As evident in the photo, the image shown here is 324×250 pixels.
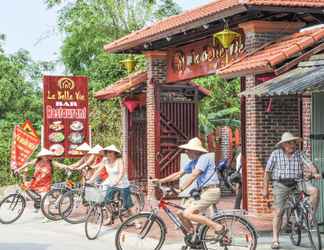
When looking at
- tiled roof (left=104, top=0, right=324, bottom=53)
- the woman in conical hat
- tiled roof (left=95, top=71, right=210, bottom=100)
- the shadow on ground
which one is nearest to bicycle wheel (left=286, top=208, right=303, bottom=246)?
the shadow on ground

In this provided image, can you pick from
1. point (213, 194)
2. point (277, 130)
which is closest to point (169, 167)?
point (277, 130)

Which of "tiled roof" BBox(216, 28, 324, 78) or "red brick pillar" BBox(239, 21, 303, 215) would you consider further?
"red brick pillar" BBox(239, 21, 303, 215)

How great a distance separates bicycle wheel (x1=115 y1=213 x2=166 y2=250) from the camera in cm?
1054

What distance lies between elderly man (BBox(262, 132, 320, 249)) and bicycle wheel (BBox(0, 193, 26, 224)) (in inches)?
259

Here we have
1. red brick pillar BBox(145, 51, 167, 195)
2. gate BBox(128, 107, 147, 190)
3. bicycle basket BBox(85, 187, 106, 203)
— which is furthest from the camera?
gate BBox(128, 107, 147, 190)

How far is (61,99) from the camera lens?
69.0 feet

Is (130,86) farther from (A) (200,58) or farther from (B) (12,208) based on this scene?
(B) (12,208)

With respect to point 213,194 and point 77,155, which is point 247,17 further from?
point 77,155

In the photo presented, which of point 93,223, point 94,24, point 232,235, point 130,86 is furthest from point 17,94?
point 232,235

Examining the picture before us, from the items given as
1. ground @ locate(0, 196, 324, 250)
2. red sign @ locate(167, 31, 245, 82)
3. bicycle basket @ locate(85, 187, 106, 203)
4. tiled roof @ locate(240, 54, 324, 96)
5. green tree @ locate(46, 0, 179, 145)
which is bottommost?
ground @ locate(0, 196, 324, 250)

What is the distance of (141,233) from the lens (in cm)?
1062

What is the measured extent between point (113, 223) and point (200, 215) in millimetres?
4604

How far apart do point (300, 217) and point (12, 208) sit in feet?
23.6

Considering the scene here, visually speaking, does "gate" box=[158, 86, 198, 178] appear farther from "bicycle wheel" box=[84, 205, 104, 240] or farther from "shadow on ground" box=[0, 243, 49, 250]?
"shadow on ground" box=[0, 243, 49, 250]
